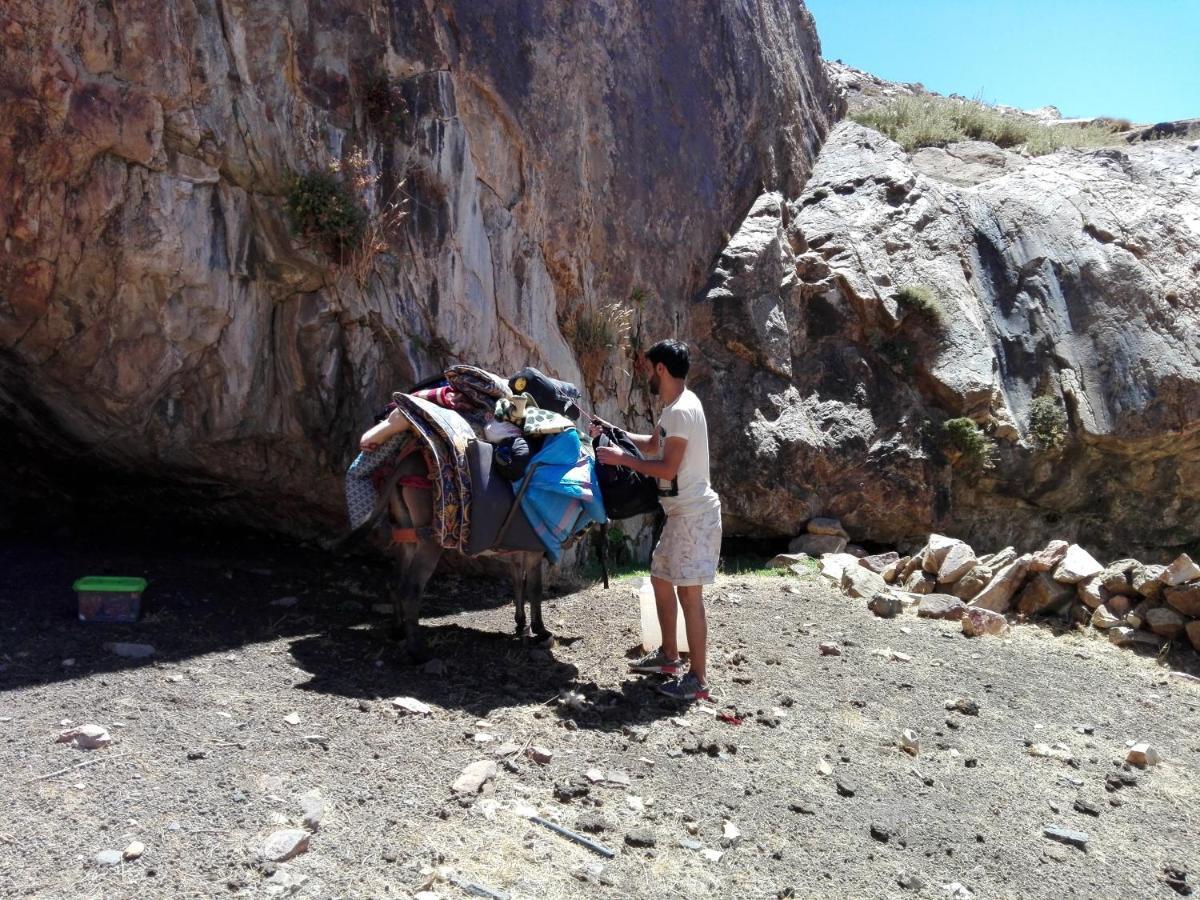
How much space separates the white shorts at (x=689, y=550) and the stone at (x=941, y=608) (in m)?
2.85

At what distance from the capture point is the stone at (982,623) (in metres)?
6.57

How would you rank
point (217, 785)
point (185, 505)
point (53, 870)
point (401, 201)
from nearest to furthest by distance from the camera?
point (53, 870)
point (217, 785)
point (401, 201)
point (185, 505)

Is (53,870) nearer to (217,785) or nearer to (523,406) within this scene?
(217,785)

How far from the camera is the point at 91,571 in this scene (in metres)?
5.56

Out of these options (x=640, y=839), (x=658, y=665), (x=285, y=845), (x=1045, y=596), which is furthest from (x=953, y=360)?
(x=285, y=845)

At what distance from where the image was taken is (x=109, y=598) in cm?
489

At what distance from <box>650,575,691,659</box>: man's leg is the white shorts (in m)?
0.11

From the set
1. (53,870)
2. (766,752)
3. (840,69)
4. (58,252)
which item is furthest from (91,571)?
(840,69)

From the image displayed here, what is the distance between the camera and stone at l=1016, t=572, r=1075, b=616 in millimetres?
7027

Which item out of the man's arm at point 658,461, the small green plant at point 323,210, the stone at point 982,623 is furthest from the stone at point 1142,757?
the small green plant at point 323,210

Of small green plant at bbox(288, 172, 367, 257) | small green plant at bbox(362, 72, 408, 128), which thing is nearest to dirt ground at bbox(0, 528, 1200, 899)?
small green plant at bbox(288, 172, 367, 257)

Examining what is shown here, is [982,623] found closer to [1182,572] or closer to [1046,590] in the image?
[1046,590]

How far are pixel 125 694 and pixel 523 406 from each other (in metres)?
2.16

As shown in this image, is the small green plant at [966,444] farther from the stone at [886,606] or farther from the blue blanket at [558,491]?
the blue blanket at [558,491]
